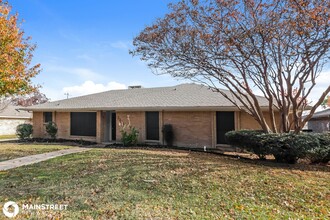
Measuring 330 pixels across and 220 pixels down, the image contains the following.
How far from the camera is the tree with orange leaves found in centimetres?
1027

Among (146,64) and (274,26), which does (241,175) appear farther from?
(146,64)

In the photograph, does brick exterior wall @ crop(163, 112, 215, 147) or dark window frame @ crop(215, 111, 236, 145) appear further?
brick exterior wall @ crop(163, 112, 215, 147)

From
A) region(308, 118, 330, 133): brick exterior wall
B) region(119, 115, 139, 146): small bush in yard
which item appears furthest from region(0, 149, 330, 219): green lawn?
region(308, 118, 330, 133): brick exterior wall

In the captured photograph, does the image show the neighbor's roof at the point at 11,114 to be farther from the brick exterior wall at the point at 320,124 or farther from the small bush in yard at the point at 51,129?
the brick exterior wall at the point at 320,124

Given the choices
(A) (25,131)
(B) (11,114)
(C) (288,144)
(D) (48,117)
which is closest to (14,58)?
(D) (48,117)

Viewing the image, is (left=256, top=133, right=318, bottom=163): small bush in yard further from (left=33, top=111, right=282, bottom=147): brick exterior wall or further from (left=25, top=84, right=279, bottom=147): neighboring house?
(left=33, top=111, right=282, bottom=147): brick exterior wall

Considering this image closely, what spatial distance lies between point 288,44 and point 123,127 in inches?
399

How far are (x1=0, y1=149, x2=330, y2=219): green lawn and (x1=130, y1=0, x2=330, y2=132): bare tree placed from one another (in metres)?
3.88

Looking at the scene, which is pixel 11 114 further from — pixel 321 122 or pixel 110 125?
pixel 321 122

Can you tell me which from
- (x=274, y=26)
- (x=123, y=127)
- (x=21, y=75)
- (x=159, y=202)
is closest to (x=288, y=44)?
(x=274, y=26)

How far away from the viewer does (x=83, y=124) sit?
53.2 ft

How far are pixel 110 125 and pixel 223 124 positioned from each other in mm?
7929

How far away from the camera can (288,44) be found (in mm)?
8102

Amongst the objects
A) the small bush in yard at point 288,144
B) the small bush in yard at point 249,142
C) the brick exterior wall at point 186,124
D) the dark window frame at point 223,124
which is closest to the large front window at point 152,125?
the brick exterior wall at point 186,124
